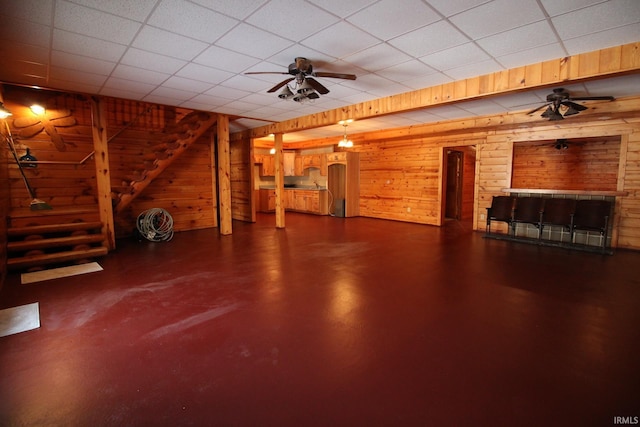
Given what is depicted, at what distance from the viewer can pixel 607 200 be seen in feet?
18.2

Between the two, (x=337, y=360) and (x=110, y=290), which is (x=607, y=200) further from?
(x=110, y=290)

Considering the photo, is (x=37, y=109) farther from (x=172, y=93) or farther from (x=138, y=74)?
(x=138, y=74)

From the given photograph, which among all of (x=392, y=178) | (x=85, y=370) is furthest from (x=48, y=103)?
(x=392, y=178)

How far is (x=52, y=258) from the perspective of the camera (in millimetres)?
4414

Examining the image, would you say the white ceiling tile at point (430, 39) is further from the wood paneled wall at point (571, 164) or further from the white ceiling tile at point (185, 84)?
the wood paneled wall at point (571, 164)

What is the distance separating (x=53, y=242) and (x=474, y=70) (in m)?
6.52

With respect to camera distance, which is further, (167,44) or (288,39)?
(167,44)

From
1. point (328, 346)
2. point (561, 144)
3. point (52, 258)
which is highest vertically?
point (561, 144)

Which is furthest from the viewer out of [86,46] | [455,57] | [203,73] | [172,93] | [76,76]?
[172,93]

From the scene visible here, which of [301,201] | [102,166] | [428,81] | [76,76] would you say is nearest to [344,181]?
[301,201]

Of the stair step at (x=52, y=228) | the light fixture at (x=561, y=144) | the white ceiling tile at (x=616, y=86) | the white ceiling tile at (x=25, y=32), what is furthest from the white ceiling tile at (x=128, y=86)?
the light fixture at (x=561, y=144)

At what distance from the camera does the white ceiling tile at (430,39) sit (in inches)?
110

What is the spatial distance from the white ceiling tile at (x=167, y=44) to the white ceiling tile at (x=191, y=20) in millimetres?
114

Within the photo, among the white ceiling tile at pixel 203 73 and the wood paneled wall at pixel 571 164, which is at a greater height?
the white ceiling tile at pixel 203 73
